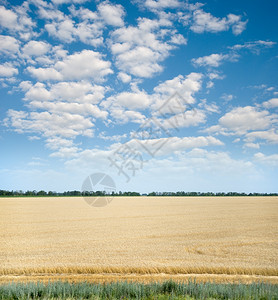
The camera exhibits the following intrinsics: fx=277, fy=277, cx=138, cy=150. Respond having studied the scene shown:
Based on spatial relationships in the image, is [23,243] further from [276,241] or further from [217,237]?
[276,241]

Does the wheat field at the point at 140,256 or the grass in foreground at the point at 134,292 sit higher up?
the grass in foreground at the point at 134,292

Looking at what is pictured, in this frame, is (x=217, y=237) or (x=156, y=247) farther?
(x=217, y=237)

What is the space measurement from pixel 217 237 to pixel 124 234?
21.9 ft

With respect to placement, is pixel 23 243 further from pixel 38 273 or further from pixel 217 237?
pixel 217 237

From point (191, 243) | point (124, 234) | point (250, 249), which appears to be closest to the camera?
point (250, 249)

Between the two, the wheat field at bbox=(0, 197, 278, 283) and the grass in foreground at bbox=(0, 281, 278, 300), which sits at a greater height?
the grass in foreground at bbox=(0, 281, 278, 300)

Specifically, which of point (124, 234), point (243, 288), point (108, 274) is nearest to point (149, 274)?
point (108, 274)

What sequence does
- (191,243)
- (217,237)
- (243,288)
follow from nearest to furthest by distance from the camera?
(243,288) < (191,243) < (217,237)

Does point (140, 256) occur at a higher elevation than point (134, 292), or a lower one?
lower

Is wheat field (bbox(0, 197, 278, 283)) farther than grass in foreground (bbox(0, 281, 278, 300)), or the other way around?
wheat field (bbox(0, 197, 278, 283))

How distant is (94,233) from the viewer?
2134cm

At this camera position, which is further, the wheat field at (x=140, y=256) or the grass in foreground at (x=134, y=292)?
the wheat field at (x=140, y=256)

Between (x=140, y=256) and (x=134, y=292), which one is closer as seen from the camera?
(x=134, y=292)

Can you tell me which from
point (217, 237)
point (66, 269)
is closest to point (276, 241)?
point (217, 237)
